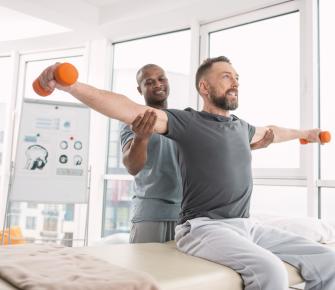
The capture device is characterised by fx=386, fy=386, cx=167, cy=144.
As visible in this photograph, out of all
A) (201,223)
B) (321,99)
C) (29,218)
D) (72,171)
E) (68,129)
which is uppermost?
(321,99)

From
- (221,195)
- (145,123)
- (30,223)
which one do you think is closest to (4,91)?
(30,223)

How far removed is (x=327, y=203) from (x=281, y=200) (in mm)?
350

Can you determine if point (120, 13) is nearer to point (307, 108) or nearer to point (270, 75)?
point (270, 75)

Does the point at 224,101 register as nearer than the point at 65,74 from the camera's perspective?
No

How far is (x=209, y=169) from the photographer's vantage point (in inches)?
59.1

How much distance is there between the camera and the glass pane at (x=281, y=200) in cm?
278

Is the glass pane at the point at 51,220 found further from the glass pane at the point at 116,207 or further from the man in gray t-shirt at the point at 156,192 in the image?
the man in gray t-shirt at the point at 156,192

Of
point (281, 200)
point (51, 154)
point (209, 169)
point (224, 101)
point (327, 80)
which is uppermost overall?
point (327, 80)

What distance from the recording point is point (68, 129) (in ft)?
10.6

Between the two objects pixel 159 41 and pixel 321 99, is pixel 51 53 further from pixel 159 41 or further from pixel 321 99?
pixel 321 99

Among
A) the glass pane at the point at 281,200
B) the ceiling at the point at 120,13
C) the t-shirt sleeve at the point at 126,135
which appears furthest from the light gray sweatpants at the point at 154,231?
the ceiling at the point at 120,13

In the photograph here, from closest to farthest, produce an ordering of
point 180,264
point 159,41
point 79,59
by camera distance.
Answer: point 180,264 < point 159,41 < point 79,59

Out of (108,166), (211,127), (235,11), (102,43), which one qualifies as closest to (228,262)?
(211,127)

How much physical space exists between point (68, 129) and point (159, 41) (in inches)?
49.7
